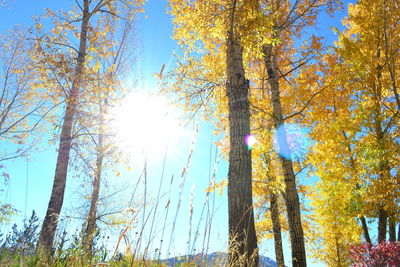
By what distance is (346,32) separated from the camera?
40.3ft

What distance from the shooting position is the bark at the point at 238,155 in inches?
163

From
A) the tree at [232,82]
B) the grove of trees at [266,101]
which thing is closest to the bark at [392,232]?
the grove of trees at [266,101]

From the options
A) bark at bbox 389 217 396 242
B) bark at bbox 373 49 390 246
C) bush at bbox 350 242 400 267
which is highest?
bark at bbox 373 49 390 246

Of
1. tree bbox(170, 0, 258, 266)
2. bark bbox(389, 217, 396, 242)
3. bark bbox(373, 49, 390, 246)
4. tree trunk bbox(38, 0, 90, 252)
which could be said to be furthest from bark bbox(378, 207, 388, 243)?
tree trunk bbox(38, 0, 90, 252)

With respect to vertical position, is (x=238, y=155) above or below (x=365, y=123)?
below

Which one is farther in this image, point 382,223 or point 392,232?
point 392,232

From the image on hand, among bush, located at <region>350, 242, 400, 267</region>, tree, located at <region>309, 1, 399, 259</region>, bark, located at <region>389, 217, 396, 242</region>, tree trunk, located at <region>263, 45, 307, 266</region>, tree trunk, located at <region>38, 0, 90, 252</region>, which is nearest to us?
tree trunk, located at <region>263, 45, 307, 266</region>

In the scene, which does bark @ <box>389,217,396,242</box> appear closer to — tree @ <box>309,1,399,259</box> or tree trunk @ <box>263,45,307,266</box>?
tree @ <box>309,1,399,259</box>

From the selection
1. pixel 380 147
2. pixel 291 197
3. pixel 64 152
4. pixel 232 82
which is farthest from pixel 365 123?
pixel 64 152

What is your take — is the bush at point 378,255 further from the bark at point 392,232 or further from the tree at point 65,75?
the tree at point 65,75

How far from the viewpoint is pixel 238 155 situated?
467cm

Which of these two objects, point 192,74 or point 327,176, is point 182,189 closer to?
point 192,74

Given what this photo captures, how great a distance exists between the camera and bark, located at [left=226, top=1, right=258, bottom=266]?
414 cm

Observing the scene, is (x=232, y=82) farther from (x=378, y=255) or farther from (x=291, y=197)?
(x=378, y=255)
